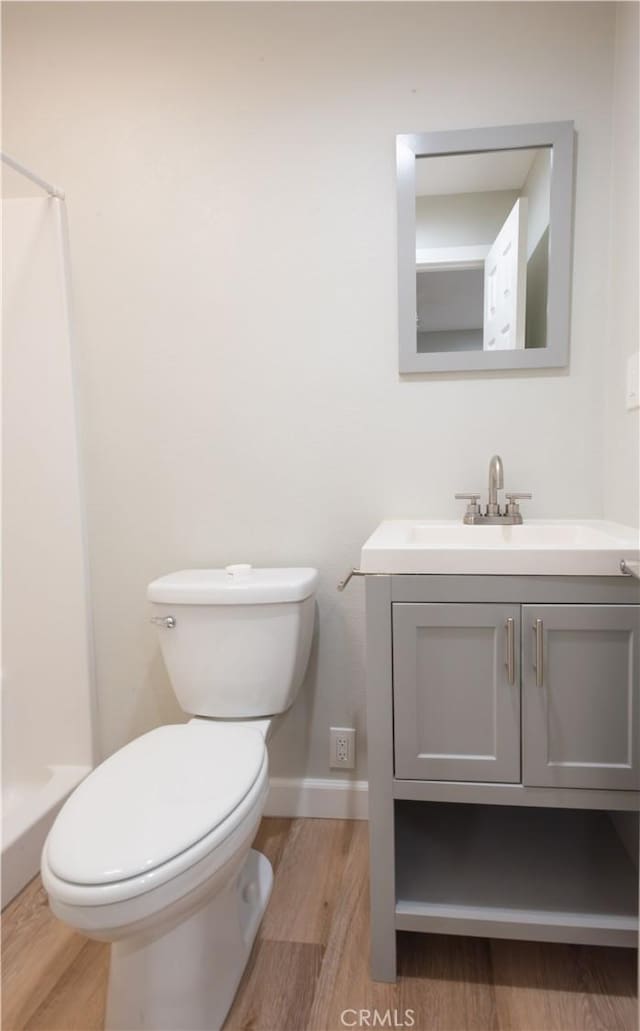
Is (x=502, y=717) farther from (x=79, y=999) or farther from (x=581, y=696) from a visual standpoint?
(x=79, y=999)

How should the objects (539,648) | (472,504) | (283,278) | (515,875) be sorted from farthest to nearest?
(283,278), (472,504), (515,875), (539,648)

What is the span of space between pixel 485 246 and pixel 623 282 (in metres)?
0.34

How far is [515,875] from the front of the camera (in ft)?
3.81

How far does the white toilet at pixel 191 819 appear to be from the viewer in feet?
2.71

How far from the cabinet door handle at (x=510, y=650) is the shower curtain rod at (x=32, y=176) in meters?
1.53

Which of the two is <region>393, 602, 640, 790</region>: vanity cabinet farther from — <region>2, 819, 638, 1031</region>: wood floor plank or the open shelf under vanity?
<region>2, 819, 638, 1031</region>: wood floor plank

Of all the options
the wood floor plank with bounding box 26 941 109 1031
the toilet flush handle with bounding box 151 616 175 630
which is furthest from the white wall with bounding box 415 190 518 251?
Answer: the wood floor plank with bounding box 26 941 109 1031

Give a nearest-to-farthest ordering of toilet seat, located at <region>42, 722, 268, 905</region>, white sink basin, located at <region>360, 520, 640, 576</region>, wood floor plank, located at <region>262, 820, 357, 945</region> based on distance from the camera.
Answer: toilet seat, located at <region>42, 722, 268, 905</region>, white sink basin, located at <region>360, 520, 640, 576</region>, wood floor plank, located at <region>262, 820, 357, 945</region>

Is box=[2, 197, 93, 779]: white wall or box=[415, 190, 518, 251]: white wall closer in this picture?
box=[415, 190, 518, 251]: white wall

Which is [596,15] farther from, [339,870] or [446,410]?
[339,870]

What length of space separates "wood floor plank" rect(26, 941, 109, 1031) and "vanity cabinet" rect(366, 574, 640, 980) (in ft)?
1.75

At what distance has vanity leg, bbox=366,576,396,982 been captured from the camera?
3.45 feet

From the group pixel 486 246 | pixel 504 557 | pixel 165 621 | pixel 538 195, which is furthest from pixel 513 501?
pixel 165 621

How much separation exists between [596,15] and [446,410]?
0.99 metres
